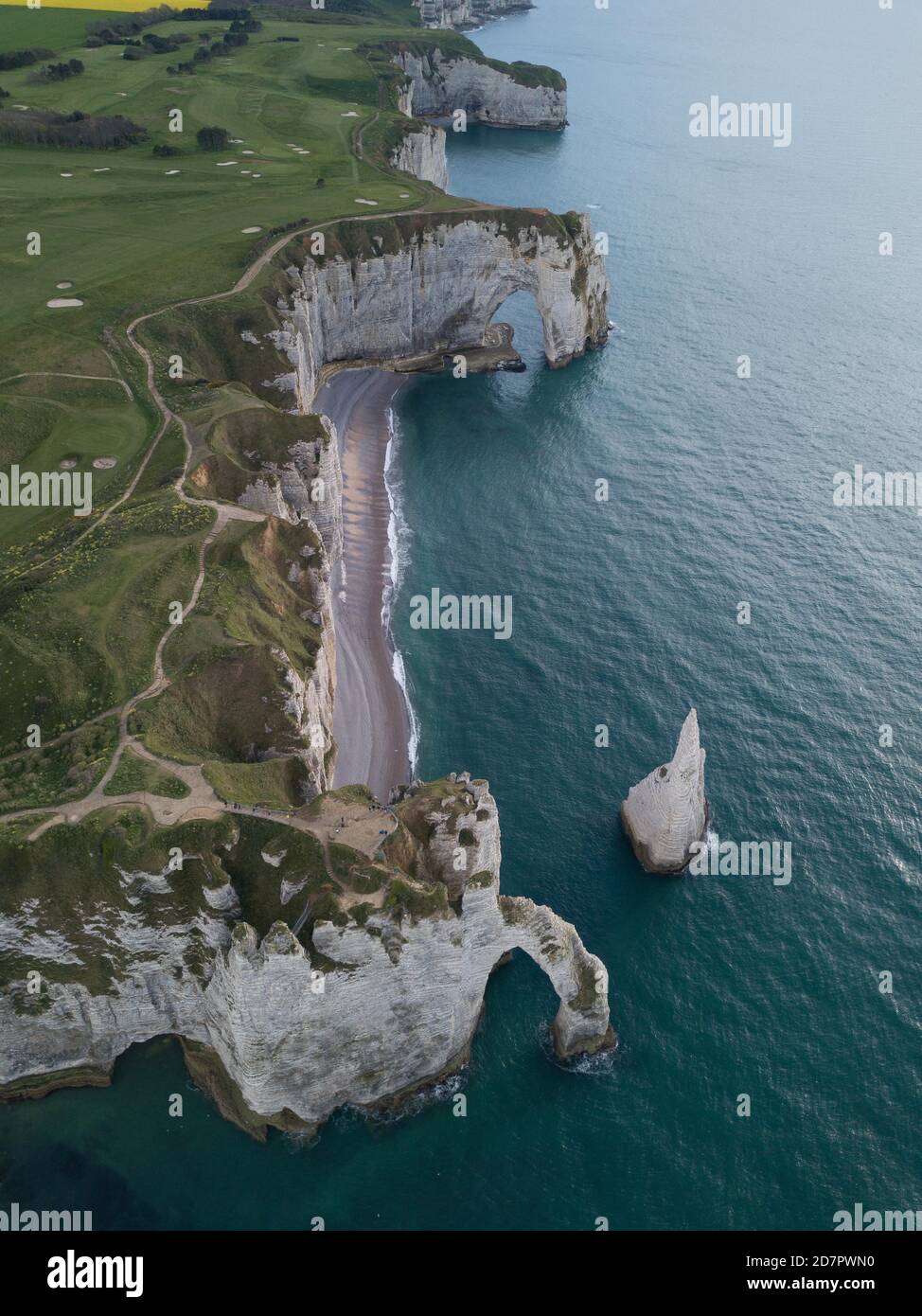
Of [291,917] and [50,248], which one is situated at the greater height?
[50,248]

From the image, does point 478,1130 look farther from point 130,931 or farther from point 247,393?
point 247,393

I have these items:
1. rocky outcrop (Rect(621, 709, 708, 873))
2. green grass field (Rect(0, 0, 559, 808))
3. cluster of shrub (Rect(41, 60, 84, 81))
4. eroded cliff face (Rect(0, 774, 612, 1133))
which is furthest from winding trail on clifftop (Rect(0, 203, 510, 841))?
cluster of shrub (Rect(41, 60, 84, 81))

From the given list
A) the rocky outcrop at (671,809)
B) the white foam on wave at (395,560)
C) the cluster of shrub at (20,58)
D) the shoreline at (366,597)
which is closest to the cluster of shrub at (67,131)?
the cluster of shrub at (20,58)

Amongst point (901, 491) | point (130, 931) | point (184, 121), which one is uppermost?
point (184, 121)

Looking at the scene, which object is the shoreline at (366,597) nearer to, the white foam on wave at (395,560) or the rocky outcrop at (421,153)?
the white foam on wave at (395,560)

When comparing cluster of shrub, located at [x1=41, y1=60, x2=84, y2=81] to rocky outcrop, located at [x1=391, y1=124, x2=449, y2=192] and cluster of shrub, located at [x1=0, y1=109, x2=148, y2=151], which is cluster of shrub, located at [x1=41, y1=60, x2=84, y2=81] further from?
rocky outcrop, located at [x1=391, y1=124, x2=449, y2=192]
